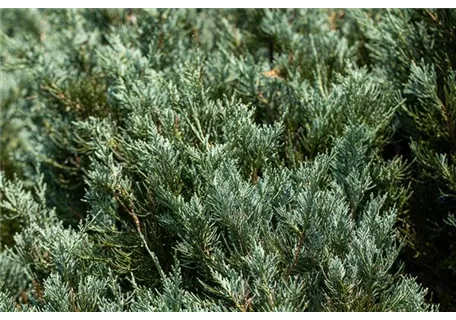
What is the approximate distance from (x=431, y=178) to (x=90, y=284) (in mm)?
1375

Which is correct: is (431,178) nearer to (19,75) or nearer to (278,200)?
(278,200)

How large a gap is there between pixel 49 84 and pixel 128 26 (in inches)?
24.6

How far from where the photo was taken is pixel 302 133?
106 inches

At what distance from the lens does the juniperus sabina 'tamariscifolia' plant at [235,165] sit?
2.13m

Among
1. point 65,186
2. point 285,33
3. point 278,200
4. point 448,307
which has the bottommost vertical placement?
point 448,307

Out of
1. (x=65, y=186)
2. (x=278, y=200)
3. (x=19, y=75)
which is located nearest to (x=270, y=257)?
(x=278, y=200)

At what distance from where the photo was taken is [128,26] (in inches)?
144

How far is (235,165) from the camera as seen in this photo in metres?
2.38

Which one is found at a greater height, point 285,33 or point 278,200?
point 285,33

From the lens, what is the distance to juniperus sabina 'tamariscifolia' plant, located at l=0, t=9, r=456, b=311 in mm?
2133

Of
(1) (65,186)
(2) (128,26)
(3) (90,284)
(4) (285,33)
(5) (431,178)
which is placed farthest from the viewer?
(2) (128,26)

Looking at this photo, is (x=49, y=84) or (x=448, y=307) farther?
(x=49, y=84)
